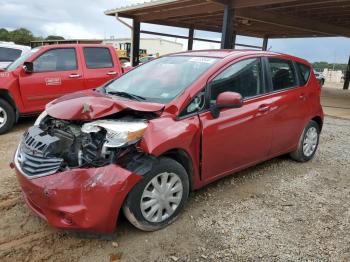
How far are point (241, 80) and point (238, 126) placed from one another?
0.56m

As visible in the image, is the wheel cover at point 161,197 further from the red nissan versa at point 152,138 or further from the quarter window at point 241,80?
the quarter window at point 241,80

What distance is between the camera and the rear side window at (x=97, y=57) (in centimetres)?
727

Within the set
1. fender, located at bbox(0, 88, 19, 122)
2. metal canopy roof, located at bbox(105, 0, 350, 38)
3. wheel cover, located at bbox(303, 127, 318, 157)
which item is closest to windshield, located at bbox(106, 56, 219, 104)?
wheel cover, located at bbox(303, 127, 318, 157)

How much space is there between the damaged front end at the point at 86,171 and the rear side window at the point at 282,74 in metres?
2.04

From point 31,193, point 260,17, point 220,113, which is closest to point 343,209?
point 220,113

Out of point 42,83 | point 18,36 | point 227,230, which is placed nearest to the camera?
point 227,230

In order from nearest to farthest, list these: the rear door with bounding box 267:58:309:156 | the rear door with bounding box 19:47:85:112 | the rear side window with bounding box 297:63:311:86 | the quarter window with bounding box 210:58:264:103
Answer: the quarter window with bounding box 210:58:264:103
the rear door with bounding box 267:58:309:156
the rear side window with bounding box 297:63:311:86
the rear door with bounding box 19:47:85:112

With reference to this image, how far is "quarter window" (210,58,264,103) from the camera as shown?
3479 millimetres

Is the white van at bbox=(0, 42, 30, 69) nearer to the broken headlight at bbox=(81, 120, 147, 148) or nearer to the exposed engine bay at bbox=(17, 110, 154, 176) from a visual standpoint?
the exposed engine bay at bbox=(17, 110, 154, 176)

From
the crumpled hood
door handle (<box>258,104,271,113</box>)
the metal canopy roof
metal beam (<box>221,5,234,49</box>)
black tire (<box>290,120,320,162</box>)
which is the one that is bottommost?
black tire (<box>290,120,320,162</box>)

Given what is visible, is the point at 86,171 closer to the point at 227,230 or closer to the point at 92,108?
the point at 92,108

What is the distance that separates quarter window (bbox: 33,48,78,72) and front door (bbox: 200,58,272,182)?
441 centimetres

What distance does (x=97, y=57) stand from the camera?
7430 millimetres

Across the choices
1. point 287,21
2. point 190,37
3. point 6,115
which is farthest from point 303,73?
point 190,37
